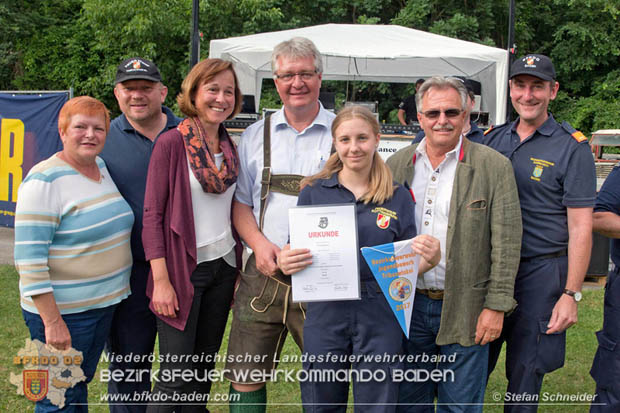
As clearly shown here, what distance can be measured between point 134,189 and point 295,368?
240cm

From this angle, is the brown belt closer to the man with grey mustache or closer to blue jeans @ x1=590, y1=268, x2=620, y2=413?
the man with grey mustache

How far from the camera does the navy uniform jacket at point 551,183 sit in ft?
10.00

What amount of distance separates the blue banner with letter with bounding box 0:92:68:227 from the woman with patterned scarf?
20.3ft

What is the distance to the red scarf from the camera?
2.93 m

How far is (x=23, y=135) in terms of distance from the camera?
27.9 ft

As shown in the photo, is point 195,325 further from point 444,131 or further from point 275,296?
point 444,131

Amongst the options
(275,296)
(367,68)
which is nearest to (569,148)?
(275,296)

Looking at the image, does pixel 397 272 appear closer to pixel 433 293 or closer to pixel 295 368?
pixel 433 293

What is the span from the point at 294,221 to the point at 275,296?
68 cm

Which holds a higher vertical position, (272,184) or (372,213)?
(272,184)

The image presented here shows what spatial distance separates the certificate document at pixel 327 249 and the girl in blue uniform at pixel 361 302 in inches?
2.3

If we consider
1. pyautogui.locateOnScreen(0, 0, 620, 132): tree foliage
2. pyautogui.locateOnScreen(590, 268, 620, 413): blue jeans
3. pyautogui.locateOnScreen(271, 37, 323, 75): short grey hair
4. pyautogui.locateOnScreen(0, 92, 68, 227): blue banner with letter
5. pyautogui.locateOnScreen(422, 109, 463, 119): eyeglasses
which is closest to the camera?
pyautogui.locateOnScreen(422, 109, 463, 119): eyeglasses

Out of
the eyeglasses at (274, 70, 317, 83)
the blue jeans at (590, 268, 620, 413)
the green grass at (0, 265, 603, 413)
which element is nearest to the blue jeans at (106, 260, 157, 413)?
the green grass at (0, 265, 603, 413)

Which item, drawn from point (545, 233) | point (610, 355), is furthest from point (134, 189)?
point (610, 355)
